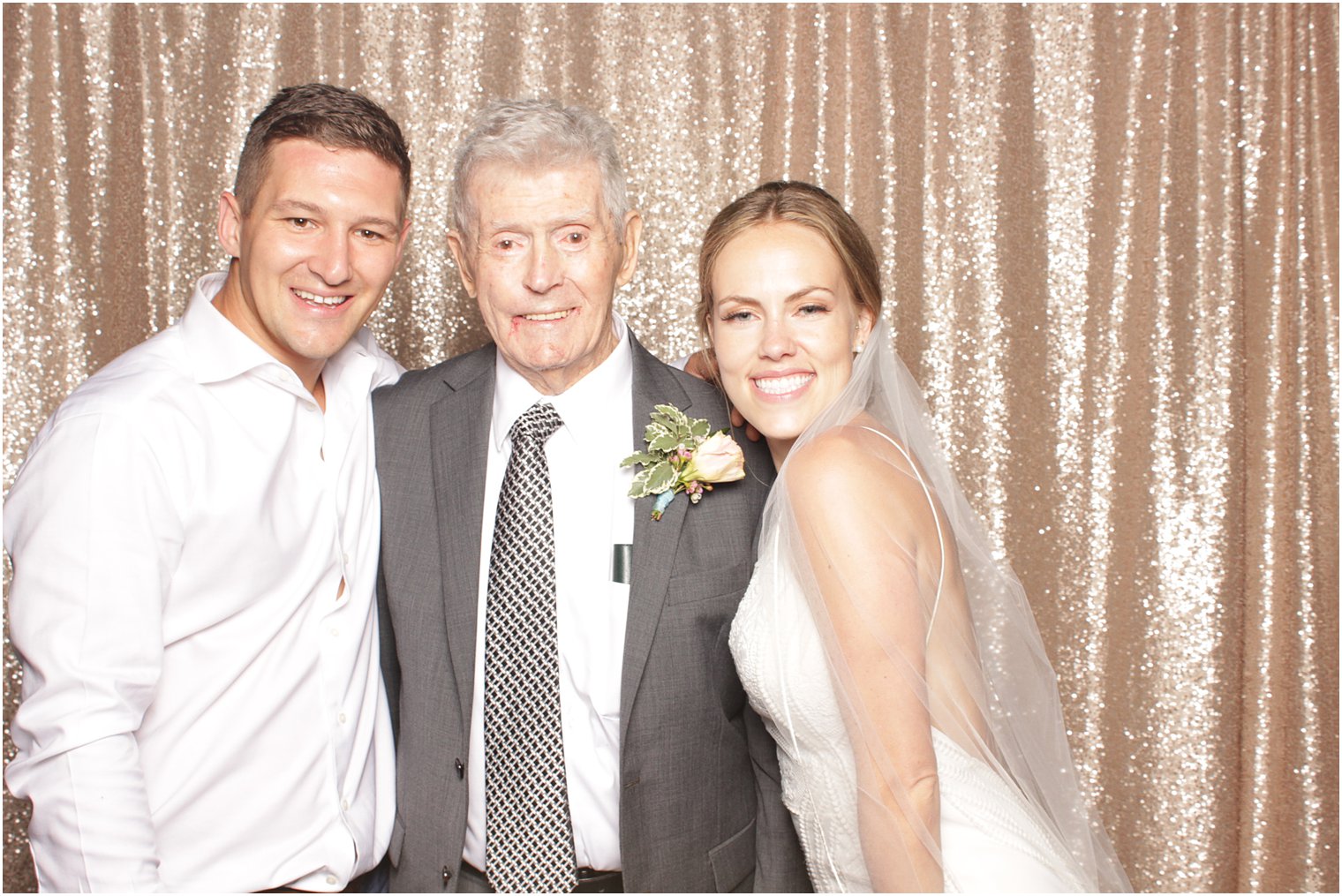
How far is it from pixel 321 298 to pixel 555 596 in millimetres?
609

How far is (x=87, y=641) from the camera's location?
1.28 meters

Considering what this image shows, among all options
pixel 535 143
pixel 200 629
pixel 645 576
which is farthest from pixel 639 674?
pixel 535 143

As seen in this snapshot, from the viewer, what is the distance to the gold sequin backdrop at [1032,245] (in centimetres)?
231

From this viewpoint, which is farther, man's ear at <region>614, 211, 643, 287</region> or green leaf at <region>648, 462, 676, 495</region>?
man's ear at <region>614, 211, 643, 287</region>

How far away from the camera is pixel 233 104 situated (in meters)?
2.35

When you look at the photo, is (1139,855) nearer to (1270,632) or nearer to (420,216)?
(1270,632)

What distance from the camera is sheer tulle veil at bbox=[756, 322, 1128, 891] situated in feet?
4.49

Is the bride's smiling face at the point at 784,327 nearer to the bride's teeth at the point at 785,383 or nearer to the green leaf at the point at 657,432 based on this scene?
the bride's teeth at the point at 785,383

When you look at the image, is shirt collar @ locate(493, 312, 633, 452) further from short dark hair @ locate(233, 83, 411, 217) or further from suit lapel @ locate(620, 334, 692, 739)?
short dark hair @ locate(233, 83, 411, 217)

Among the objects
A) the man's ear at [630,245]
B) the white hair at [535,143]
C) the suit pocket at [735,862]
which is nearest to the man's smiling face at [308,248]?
the white hair at [535,143]

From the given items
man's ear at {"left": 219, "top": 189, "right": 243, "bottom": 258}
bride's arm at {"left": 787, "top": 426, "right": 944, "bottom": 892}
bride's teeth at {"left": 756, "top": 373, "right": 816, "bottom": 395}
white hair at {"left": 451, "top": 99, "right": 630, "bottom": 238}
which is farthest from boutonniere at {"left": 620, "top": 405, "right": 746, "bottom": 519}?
man's ear at {"left": 219, "top": 189, "right": 243, "bottom": 258}

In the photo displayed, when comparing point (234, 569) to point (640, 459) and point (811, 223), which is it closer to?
point (640, 459)

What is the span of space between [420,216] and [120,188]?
693mm

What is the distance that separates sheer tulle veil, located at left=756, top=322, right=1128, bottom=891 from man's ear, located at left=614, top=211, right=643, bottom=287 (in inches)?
18.7
